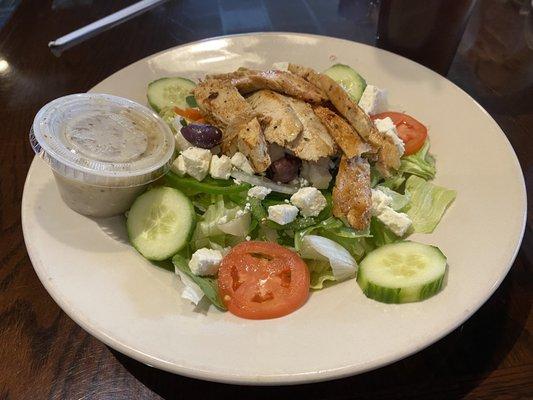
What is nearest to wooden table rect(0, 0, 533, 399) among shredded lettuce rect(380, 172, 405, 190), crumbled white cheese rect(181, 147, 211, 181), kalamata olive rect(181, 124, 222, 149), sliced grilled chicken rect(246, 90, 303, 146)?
shredded lettuce rect(380, 172, 405, 190)

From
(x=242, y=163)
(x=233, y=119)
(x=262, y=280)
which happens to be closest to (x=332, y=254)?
(x=262, y=280)

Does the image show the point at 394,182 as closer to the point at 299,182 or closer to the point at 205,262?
the point at 299,182

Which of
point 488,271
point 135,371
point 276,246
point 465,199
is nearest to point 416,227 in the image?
point 465,199

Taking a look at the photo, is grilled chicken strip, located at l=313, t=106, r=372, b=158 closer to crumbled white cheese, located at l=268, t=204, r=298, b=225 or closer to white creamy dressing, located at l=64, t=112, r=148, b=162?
crumbled white cheese, located at l=268, t=204, r=298, b=225

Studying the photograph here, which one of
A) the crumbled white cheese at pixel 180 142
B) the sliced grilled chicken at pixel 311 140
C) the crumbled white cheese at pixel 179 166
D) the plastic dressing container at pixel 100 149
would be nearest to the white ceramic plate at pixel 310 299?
the plastic dressing container at pixel 100 149

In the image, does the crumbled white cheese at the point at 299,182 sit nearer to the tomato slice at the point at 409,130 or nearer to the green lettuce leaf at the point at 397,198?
the green lettuce leaf at the point at 397,198
